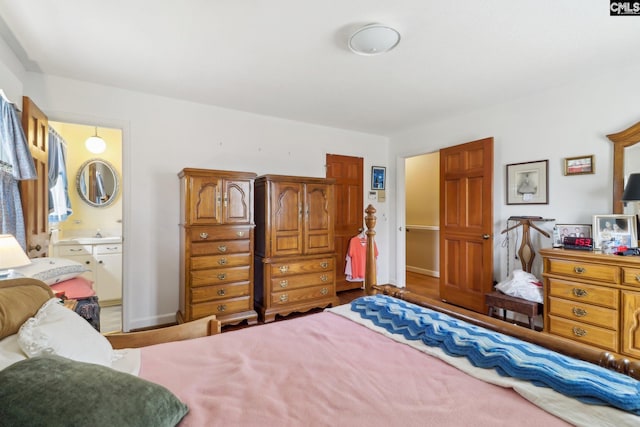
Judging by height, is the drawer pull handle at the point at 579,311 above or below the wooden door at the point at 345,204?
below

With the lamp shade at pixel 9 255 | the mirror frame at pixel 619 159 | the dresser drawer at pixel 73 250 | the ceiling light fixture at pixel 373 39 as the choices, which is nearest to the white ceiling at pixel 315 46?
the ceiling light fixture at pixel 373 39

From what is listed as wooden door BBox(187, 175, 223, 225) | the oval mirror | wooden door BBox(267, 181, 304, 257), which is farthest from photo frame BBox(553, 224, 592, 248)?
the oval mirror

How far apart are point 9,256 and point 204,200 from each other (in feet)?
5.23

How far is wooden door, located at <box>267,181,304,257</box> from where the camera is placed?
11.1 ft

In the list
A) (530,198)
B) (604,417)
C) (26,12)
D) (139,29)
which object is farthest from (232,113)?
(604,417)

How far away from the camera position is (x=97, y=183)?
443 cm

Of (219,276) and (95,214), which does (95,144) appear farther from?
(219,276)

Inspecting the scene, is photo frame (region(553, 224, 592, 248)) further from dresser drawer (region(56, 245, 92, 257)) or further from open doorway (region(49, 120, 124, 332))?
dresser drawer (region(56, 245, 92, 257))

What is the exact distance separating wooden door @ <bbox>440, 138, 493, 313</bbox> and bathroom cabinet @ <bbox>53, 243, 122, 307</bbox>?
432 cm

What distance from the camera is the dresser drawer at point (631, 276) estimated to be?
2186 mm

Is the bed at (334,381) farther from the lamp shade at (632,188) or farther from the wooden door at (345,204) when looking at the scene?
the wooden door at (345,204)

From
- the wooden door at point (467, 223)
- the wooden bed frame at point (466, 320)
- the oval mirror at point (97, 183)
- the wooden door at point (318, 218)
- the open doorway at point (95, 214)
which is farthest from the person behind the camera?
the oval mirror at point (97, 183)

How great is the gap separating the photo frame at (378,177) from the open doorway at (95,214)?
358cm

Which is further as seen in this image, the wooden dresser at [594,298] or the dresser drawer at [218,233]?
the dresser drawer at [218,233]
